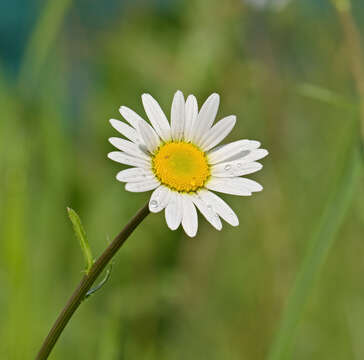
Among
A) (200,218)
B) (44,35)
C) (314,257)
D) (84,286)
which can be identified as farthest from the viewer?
(200,218)

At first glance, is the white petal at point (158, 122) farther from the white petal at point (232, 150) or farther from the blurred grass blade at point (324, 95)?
the blurred grass blade at point (324, 95)

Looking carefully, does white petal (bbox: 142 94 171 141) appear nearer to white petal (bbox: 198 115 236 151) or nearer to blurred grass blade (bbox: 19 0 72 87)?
white petal (bbox: 198 115 236 151)

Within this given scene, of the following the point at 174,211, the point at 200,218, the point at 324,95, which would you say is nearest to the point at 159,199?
the point at 174,211

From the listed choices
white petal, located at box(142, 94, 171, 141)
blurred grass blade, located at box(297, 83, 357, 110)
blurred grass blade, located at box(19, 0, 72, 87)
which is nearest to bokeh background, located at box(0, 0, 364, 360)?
blurred grass blade, located at box(19, 0, 72, 87)

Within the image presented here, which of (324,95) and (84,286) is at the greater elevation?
(324,95)

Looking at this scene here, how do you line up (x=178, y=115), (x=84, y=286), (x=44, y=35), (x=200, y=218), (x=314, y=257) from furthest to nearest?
(x=200, y=218) → (x=44, y=35) → (x=314, y=257) → (x=178, y=115) → (x=84, y=286)

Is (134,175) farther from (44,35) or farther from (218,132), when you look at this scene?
(44,35)

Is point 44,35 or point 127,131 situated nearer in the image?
point 127,131

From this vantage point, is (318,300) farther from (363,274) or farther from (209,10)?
(209,10)

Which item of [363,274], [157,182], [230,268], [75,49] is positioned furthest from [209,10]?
[157,182]
